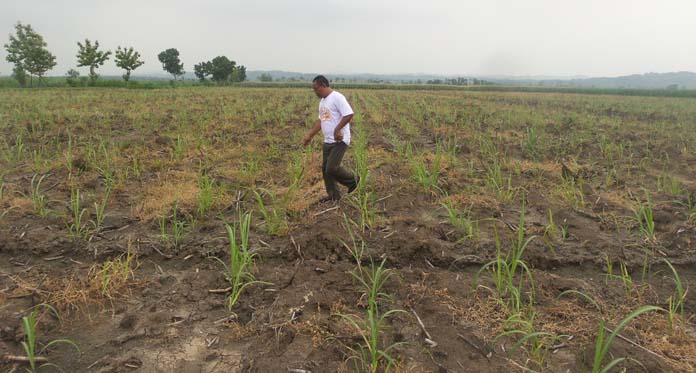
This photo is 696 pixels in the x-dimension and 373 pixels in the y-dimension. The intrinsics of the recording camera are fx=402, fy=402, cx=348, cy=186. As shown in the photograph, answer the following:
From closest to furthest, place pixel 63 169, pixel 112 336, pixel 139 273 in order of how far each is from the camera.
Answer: pixel 112 336, pixel 139 273, pixel 63 169

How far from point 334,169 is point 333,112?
0.65 meters

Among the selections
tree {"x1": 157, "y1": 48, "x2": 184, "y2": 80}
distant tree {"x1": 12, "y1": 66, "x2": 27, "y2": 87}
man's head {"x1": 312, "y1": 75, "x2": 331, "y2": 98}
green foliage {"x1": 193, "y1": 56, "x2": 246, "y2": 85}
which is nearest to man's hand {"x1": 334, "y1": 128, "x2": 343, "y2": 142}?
man's head {"x1": 312, "y1": 75, "x2": 331, "y2": 98}

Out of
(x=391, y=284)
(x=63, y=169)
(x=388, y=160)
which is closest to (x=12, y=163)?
(x=63, y=169)

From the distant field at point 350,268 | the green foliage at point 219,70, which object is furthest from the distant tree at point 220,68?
the distant field at point 350,268

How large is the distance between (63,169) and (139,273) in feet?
12.4

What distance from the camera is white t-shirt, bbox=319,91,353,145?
4536 millimetres

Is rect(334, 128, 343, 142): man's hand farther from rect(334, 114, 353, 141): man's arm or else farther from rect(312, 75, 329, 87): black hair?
rect(312, 75, 329, 87): black hair

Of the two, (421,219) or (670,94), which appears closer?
(421,219)

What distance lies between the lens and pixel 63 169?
231 inches

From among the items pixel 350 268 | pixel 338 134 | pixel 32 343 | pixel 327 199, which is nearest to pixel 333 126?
pixel 338 134

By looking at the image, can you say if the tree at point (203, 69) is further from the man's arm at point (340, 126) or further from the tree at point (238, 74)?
the man's arm at point (340, 126)

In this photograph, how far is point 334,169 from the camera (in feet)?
15.2

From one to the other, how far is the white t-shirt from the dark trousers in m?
0.08

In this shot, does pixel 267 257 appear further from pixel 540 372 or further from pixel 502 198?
pixel 502 198
